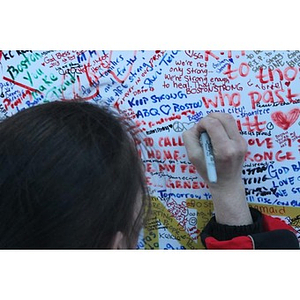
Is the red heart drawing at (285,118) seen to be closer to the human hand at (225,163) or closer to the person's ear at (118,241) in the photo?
the human hand at (225,163)

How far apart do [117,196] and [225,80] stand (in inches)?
15.6

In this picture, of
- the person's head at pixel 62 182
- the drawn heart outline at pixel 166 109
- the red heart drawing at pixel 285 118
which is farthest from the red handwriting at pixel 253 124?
the person's head at pixel 62 182

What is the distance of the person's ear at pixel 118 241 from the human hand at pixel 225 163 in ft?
0.92

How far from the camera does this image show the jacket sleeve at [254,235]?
0.78m

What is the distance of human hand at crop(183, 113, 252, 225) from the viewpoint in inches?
32.6

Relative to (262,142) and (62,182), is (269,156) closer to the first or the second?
(262,142)

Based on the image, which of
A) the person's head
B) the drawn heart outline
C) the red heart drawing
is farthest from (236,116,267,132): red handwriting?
the person's head

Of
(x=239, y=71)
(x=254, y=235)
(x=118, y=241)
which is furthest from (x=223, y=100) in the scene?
(x=118, y=241)

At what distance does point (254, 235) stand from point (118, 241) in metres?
0.30

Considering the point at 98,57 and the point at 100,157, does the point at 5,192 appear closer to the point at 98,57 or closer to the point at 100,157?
the point at 100,157

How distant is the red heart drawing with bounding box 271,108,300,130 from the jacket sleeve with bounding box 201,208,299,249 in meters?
0.19

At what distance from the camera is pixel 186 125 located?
88cm

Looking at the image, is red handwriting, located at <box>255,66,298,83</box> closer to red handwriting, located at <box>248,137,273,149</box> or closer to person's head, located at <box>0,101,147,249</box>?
red handwriting, located at <box>248,137,273,149</box>

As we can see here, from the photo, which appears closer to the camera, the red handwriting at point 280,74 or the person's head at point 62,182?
the person's head at point 62,182
